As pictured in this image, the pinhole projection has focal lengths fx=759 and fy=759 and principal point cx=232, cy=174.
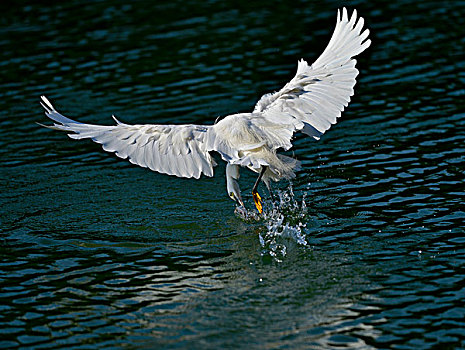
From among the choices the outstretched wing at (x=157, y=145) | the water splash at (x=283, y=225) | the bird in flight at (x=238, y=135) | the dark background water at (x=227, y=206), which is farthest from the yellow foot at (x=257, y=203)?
the outstretched wing at (x=157, y=145)

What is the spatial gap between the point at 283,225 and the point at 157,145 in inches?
71.6

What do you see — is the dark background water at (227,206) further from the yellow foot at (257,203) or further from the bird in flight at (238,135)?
the bird in flight at (238,135)

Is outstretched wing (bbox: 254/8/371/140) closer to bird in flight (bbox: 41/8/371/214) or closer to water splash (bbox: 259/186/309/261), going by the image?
bird in flight (bbox: 41/8/371/214)

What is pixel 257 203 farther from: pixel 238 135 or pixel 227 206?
pixel 238 135

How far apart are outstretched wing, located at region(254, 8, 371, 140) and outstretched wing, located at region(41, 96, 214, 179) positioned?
3.05ft

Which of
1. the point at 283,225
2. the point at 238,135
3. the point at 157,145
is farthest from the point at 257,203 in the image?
the point at 157,145

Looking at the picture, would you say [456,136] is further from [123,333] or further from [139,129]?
[123,333]

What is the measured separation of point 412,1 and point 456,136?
29.8 ft

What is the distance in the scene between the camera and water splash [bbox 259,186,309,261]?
8.46 m

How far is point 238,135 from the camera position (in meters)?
8.52

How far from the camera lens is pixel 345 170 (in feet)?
35.4

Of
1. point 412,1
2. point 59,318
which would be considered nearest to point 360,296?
point 59,318

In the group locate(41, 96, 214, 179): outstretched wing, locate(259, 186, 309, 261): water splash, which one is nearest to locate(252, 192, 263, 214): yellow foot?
locate(259, 186, 309, 261): water splash

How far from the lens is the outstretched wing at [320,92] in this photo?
8.88 meters
